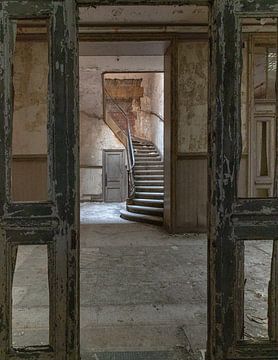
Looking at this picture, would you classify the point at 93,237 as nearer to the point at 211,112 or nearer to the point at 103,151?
the point at 211,112

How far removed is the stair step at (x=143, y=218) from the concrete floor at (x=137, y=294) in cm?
115

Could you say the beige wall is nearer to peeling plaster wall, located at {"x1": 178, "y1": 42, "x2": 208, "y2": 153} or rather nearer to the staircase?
peeling plaster wall, located at {"x1": 178, "y1": 42, "x2": 208, "y2": 153}

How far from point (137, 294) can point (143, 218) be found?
3.86m

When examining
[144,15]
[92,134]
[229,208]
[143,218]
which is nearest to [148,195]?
[143,218]

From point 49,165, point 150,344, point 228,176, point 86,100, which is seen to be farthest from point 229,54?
point 86,100

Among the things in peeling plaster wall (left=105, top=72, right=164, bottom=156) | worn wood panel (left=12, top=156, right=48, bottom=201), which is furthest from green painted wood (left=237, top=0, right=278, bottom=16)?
peeling plaster wall (left=105, top=72, right=164, bottom=156)

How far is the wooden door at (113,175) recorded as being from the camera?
36.9ft

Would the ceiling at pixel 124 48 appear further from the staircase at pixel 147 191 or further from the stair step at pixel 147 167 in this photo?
the stair step at pixel 147 167

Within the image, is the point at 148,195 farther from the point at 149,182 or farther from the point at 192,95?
the point at 192,95

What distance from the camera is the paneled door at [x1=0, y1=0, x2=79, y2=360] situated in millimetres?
1825

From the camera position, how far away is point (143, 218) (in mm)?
7180

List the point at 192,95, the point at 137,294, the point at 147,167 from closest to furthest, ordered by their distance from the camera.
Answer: the point at 137,294, the point at 192,95, the point at 147,167

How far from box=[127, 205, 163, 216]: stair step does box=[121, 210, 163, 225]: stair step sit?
0.29ft

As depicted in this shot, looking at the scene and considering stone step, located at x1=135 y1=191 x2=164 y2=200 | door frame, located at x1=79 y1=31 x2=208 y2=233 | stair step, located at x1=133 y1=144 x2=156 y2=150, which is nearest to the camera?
door frame, located at x1=79 y1=31 x2=208 y2=233
